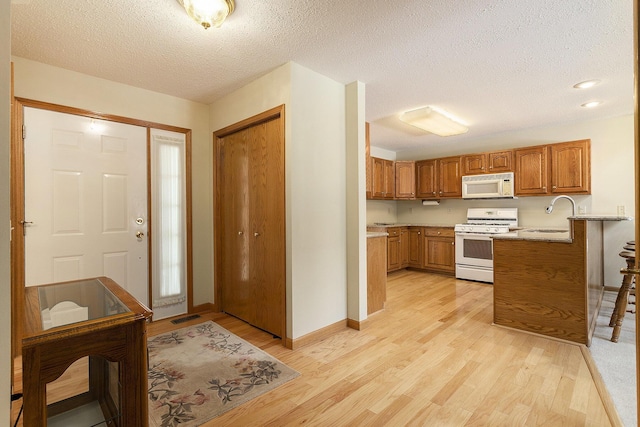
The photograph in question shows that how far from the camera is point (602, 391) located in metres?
1.86

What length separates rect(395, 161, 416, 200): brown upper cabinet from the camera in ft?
18.8

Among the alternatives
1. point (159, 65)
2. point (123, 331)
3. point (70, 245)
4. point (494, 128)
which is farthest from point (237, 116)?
point (494, 128)

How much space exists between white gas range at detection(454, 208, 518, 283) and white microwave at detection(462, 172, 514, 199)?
350mm

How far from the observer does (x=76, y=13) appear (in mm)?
1883

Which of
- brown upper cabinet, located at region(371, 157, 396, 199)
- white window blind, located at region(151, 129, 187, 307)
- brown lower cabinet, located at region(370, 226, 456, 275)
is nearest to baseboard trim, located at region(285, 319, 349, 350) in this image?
white window blind, located at region(151, 129, 187, 307)

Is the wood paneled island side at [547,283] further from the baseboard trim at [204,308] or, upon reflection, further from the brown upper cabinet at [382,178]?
the baseboard trim at [204,308]

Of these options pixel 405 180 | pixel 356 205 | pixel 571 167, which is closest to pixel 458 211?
pixel 405 180

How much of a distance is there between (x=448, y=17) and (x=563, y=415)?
2.43 meters

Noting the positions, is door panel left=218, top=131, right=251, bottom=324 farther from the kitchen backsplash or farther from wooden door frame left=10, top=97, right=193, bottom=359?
the kitchen backsplash

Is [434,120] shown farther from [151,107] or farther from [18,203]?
[18,203]

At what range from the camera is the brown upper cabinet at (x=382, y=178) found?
17.4 feet

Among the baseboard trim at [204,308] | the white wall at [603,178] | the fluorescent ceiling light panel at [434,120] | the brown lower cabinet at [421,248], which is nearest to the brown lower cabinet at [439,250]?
the brown lower cabinet at [421,248]

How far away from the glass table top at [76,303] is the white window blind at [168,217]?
1.46 meters

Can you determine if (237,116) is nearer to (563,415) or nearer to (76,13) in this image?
(76,13)
